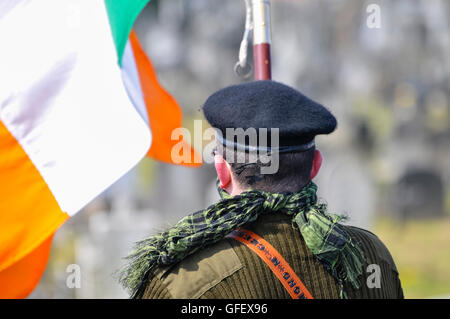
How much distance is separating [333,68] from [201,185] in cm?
1085

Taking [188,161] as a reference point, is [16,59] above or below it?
above

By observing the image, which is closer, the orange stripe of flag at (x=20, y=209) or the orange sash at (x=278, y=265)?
the orange sash at (x=278, y=265)

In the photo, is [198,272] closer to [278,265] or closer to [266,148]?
[278,265]

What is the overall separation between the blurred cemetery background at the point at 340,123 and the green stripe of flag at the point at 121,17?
420cm

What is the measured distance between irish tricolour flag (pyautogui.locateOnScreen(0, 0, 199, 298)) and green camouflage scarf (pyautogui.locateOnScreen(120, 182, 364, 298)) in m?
1.04

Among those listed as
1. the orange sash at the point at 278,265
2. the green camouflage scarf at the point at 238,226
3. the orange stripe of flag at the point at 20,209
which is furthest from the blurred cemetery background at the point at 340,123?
the orange sash at the point at 278,265

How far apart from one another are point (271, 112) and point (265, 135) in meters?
0.08

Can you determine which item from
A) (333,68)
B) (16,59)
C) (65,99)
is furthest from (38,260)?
(333,68)

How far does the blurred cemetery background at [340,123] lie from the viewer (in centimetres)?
869

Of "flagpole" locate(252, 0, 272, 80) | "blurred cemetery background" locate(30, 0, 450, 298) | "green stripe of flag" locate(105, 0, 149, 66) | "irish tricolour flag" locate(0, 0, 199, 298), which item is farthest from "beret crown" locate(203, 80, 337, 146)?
"blurred cemetery background" locate(30, 0, 450, 298)

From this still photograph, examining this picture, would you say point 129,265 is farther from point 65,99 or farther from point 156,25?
point 156,25

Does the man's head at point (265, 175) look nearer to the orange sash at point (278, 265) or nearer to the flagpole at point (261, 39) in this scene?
the orange sash at point (278, 265)

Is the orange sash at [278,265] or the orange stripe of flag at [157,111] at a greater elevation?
the orange stripe of flag at [157,111]

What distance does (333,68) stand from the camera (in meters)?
21.5
